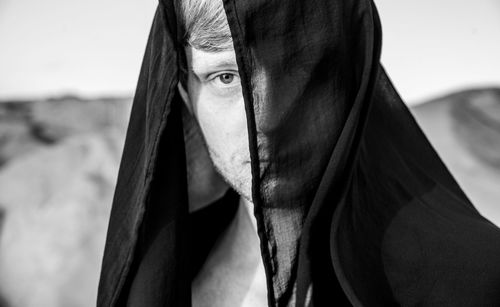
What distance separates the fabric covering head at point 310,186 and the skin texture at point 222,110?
0.04m

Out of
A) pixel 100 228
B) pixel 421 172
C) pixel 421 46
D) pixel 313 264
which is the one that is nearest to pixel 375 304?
pixel 313 264

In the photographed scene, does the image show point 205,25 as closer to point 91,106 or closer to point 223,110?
point 223,110

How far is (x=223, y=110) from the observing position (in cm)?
93

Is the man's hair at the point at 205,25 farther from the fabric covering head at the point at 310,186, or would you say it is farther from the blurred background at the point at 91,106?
the blurred background at the point at 91,106

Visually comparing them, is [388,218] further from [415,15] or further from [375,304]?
[415,15]

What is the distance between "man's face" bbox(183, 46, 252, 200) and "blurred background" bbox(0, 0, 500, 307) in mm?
1082

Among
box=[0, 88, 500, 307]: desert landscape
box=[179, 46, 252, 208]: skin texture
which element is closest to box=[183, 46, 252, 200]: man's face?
box=[179, 46, 252, 208]: skin texture

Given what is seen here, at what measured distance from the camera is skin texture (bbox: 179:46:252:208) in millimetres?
906

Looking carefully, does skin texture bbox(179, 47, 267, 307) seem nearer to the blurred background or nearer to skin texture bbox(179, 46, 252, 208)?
skin texture bbox(179, 46, 252, 208)

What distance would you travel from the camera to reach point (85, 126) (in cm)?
213

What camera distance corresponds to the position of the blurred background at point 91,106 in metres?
1.89

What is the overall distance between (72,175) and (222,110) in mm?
1216

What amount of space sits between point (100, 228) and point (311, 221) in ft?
4.03

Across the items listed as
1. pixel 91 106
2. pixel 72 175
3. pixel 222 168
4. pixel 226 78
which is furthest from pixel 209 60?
pixel 91 106
